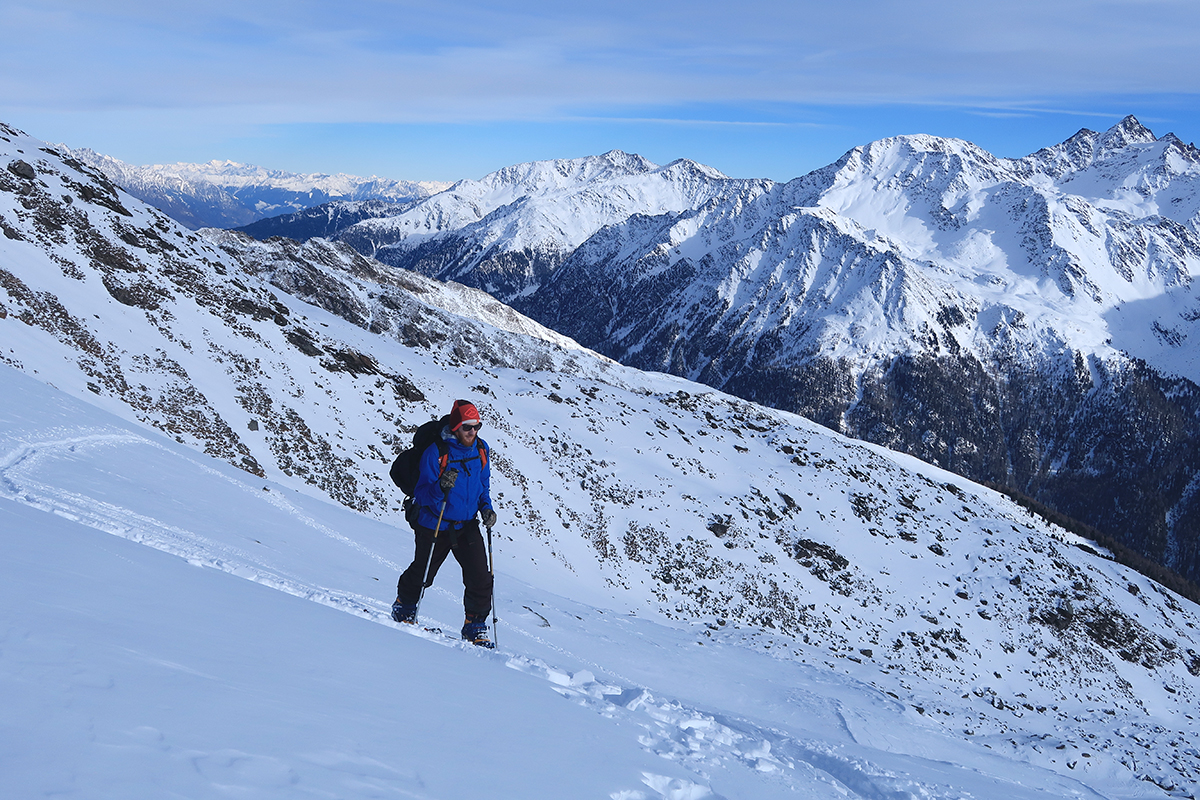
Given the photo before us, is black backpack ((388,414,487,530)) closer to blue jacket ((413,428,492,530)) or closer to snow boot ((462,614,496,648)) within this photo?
blue jacket ((413,428,492,530))

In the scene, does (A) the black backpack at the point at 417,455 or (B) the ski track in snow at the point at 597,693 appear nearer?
(B) the ski track in snow at the point at 597,693

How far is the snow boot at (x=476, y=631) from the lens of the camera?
1002 centimetres

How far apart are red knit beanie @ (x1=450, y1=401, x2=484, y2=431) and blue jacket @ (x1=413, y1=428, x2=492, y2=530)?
228 mm

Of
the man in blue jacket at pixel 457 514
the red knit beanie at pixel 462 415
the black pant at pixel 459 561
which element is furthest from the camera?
the black pant at pixel 459 561

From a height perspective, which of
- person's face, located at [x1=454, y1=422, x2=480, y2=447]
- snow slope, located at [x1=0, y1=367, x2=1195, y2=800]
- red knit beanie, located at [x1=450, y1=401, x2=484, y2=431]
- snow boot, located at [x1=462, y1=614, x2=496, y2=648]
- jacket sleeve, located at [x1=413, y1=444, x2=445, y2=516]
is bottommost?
snow boot, located at [x1=462, y1=614, x2=496, y2=648]

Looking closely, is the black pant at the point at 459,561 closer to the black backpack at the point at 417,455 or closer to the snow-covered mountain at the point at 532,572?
the black backpack at the point at 417,455

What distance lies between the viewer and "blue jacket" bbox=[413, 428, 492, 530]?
945 centimetres

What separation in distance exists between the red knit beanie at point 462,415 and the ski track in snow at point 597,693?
303 cm

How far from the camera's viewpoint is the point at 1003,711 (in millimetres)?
25891

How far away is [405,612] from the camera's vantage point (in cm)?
988

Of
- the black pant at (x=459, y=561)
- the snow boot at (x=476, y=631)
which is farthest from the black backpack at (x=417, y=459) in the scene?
the snow boot at (x=476, y=631)

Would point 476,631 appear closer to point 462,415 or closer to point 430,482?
point 430,482

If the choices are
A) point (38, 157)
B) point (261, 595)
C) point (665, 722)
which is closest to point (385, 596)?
point (261, 595)

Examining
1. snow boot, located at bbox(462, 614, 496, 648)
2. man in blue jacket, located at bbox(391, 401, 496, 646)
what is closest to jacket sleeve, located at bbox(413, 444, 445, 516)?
man in blue jacket, located at bbox(391, 401, 496, 646)
